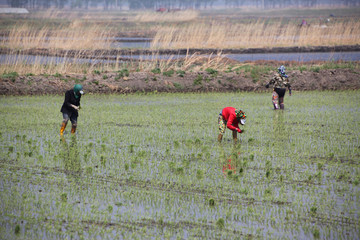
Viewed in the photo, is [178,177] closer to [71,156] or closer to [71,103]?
[71,156]

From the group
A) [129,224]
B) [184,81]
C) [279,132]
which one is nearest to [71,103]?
[279,132]

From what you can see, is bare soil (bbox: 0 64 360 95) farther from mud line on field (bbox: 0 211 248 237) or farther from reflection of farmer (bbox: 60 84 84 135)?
mud line on field (bbox: 0 211 248 237)

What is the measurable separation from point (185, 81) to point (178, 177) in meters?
15.4

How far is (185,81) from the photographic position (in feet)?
82.0

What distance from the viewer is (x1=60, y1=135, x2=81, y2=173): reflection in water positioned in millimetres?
10609

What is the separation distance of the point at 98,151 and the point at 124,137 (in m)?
1.68

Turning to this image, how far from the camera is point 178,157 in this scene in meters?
11.5

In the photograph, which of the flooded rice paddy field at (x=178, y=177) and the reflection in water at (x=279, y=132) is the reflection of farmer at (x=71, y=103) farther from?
the reflection in water at (x=279, y=132)

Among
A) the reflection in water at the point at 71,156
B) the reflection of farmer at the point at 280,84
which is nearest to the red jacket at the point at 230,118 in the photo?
the reflection in water at the point at 71,156

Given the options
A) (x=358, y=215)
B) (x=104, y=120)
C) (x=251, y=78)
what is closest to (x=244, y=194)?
(x=358, y=215)

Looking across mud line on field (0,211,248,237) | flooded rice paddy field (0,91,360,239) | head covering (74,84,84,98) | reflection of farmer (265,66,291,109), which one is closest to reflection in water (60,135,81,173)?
flooded rice paddy field (0,91,360,239)

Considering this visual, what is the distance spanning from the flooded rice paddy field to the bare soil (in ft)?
20.1

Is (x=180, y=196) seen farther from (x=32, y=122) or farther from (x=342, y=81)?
(x=342, y=81)

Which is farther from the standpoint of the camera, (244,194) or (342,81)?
(342,81)
